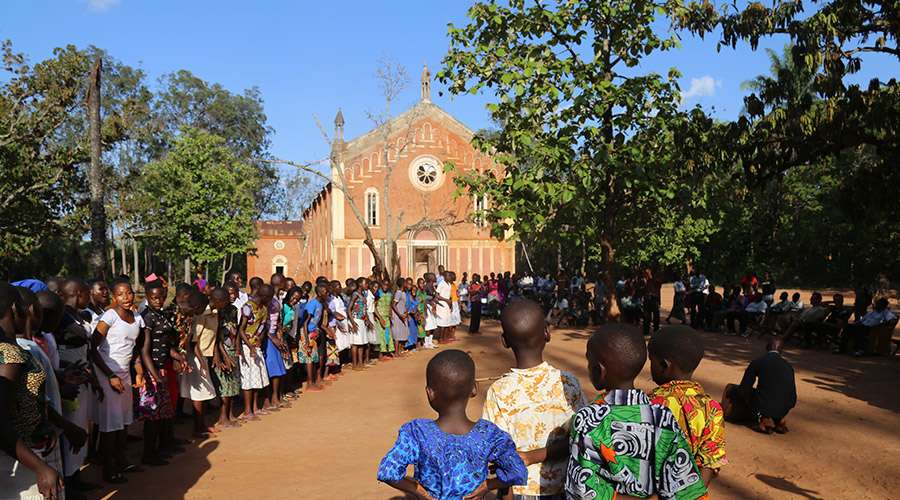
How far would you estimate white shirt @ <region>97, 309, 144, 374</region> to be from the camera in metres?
5.61

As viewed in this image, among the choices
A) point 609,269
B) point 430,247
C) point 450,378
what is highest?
point 430,247

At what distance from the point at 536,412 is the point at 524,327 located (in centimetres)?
41

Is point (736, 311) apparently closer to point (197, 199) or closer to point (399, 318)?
point (399, 318)

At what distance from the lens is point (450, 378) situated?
2.94 m

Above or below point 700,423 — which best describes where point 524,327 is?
above

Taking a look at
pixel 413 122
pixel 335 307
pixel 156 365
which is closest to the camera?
pixel 156 365

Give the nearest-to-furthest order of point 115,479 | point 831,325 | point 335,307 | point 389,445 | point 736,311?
point 115,479, point 389,445, point 335,307, point 831,325, point 736,311

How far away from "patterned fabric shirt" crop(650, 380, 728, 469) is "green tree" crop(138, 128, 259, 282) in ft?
89.6

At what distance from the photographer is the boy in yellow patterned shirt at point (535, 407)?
3.26 metres

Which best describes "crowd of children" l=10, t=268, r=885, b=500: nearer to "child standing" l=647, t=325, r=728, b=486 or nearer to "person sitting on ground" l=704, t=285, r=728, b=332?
"child standing" l=647, t=325, r=728, b=486

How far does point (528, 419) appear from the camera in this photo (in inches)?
129

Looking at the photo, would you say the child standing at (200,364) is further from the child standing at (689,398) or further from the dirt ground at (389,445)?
the child standing at (689,398)

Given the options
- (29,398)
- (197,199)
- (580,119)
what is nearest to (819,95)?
(580,119)

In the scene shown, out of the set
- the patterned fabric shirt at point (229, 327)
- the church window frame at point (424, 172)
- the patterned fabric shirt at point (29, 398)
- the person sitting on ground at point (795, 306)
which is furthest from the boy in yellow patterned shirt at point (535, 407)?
the church window frame at point (424, 172)
